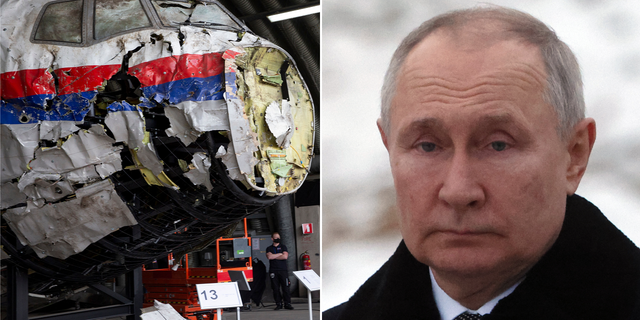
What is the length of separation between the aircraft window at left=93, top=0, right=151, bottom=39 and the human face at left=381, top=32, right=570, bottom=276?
267 centimetres

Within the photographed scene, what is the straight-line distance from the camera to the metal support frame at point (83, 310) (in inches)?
148

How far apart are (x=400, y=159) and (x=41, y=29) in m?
3.08

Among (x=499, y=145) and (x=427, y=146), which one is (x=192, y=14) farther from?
(x=499, y=145)

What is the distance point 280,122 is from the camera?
133 inches

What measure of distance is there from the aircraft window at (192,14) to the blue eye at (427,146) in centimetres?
263

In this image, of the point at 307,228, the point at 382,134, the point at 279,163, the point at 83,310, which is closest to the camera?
the point at 382,134

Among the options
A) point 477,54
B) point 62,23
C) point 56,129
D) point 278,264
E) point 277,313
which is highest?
point 62,23

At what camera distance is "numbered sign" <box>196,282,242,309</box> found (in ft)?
15.5

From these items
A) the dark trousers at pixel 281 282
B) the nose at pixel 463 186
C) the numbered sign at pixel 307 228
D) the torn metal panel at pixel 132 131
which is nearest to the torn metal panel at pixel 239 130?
the torn metal panel at pixel 132 131

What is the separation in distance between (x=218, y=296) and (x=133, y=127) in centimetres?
223

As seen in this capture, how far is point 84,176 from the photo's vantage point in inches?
131

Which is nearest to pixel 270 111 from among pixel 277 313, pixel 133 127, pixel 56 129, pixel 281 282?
pixel 133 127

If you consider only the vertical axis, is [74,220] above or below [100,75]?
below

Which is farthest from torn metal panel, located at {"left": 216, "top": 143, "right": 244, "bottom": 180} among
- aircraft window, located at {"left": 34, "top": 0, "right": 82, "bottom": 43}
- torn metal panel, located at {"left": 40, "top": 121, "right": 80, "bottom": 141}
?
aircraft window, located at {"left": 34, "top": 0, "right": 82, "bottom": 43}
